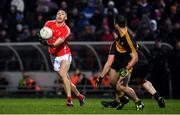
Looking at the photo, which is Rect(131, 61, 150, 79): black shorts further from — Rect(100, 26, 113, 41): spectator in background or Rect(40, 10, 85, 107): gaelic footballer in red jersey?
Rect(100, 26, 113, 41): spectator in background

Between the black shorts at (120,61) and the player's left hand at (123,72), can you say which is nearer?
the player's left hand at (123,72)

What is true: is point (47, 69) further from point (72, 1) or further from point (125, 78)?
point (125, 78)

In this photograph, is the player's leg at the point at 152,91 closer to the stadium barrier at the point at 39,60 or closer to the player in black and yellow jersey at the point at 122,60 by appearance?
the player in black and yellow jersey at the point at 122,60

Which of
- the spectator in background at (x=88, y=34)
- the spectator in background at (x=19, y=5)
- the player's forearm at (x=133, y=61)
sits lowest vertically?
the spectator in background at (x=88, y=34)

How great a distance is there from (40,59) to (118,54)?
1067cm

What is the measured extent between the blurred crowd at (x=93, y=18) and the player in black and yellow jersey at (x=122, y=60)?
8.89 metres

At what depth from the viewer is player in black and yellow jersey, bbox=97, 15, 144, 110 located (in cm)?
1648

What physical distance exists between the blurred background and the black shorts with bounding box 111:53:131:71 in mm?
7632

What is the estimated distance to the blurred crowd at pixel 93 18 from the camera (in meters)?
26.7

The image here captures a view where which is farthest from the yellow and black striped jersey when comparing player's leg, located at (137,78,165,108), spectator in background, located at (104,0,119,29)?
spectator in background, located at (104,0,119,29)

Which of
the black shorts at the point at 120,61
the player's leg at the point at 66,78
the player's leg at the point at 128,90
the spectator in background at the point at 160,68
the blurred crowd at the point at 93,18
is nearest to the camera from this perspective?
the player's leg at the point at 128,90

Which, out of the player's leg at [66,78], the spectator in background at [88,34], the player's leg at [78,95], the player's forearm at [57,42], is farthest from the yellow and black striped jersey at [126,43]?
the spectator in background at [88,34]

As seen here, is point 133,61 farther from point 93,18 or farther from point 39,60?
point 93,18

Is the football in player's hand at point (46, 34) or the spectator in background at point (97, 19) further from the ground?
the football in player's hand at point (46, 34)
